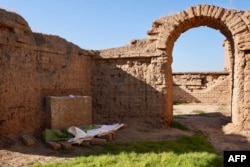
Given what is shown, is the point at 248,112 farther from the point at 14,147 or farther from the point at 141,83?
the point at 14,147

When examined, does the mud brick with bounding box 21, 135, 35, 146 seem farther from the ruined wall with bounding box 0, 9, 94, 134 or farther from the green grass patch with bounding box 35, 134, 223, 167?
the green grass patch with bounding box 35, 134, 223, 167

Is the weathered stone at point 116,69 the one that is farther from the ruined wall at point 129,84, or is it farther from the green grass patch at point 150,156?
the green grass patch at point 150,156

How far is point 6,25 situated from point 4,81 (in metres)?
1.23

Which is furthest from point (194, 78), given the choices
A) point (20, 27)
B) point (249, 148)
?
point (20, 27)

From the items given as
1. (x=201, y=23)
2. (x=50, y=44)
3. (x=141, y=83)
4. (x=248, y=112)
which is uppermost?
(x=201, y=23)

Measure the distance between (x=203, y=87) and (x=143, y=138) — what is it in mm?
11355

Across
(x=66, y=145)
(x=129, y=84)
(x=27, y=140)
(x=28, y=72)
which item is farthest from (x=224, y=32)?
(x=27, y=140)

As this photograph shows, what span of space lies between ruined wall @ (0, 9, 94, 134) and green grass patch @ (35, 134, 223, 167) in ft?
6.44

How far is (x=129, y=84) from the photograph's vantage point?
31.2ft

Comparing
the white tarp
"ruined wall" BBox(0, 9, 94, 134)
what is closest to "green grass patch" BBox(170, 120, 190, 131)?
the white tarp

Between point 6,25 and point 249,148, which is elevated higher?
point 6,25

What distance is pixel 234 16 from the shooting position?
875cm

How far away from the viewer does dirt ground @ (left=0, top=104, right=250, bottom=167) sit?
551cm

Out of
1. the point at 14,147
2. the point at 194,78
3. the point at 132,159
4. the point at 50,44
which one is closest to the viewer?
the point at 132,159
